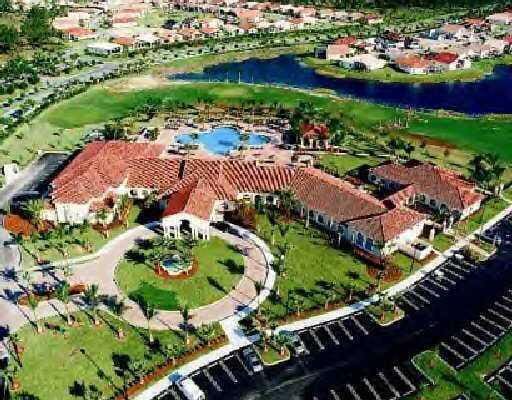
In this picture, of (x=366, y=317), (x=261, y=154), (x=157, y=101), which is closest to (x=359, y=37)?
(x=157, y=101)

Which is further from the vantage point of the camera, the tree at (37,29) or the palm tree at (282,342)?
the tree at (37,29)

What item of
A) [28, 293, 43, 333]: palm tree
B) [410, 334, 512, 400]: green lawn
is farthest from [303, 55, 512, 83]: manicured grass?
[28, 293, 43, 333]: palm tree

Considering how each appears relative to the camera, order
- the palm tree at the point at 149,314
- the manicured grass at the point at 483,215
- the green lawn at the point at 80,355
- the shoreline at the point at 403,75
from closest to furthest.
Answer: the green lawn at the point at 80,355
the palm tree at the point at 149,314
the manicured grass at the point at 483,215
the shoreline at the point at 403,75

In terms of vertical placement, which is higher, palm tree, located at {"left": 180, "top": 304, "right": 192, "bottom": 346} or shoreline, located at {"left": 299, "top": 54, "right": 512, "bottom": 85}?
shoreline, located at {"left": 299, "top": 54, "right": 512, "bottom": 85}

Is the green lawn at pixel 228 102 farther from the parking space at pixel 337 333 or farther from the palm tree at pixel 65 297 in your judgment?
the parking space at pixel 337 333

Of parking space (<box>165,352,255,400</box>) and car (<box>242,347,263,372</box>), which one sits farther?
car (<box>242,347,263,372</box>)

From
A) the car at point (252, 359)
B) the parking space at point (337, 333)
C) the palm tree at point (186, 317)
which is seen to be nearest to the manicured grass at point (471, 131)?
the parking space at point (337, 333)

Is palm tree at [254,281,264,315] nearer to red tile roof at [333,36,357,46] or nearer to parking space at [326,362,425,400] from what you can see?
parking space at [326,362,425,400]
